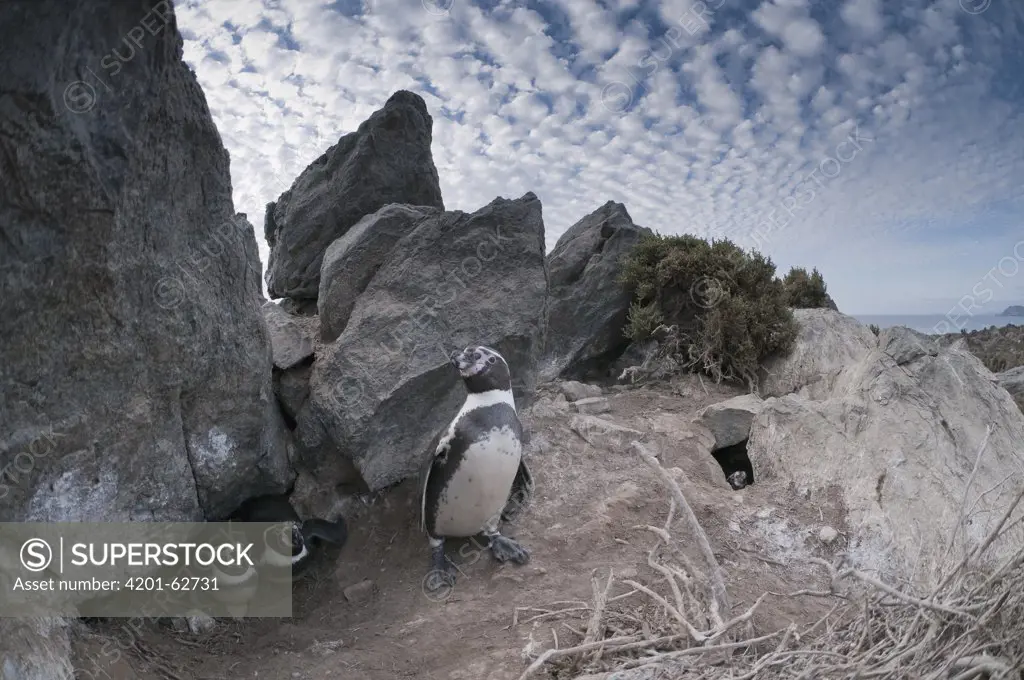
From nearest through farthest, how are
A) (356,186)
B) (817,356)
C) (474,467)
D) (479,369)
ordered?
(474,467)
(479,369)
(356,186)
(817,356)

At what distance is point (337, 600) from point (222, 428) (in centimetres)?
196

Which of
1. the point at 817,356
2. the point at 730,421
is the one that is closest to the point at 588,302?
the point at 817,356

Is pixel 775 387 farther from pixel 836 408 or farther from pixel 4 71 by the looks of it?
pixel 4 71

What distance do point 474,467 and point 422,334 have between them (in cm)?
196

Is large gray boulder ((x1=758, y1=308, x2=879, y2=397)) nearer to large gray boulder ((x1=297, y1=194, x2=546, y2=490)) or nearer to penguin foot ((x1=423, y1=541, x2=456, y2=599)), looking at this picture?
large gray boulder ((x1=297, y1=194, x2=546, y2=490))

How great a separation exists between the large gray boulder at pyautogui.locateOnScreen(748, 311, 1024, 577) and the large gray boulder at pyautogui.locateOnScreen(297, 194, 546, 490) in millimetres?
3262

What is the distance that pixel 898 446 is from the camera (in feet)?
22.7

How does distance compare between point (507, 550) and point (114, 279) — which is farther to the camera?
point (507, 550)

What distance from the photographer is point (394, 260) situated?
7.46 metres

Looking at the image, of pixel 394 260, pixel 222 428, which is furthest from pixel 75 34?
pixel 394 260

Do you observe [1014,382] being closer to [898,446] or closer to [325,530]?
[898,446]

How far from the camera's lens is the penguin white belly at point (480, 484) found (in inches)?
221

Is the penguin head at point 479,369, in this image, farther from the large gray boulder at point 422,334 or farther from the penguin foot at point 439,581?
the penguin foot at point 439,581

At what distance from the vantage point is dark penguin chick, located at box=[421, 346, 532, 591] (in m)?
5.64
